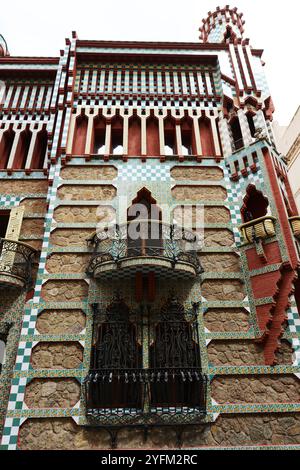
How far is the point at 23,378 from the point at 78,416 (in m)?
1.41

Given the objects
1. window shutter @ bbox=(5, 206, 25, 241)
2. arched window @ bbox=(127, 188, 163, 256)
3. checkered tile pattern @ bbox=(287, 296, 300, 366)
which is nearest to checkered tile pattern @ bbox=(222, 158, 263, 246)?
checkered tile pattern @ bbox=(287, 296, 300, 366)

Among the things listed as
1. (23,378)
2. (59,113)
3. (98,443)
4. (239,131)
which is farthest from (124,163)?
(98,443)

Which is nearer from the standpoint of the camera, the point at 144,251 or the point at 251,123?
the point at 144,251

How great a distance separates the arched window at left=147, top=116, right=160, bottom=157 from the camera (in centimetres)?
1048

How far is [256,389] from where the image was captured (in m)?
7.29

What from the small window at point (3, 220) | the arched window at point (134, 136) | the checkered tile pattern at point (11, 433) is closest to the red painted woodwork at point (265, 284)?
the arched window at point (134, 136)

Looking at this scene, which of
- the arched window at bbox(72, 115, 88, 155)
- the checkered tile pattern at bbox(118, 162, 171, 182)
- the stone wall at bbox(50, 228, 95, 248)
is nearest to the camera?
the stone wall at bbox(50, 228, 95, 248)

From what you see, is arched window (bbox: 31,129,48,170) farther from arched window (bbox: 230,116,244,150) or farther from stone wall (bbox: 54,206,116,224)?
arched window (bbox: 230,116,244,150)

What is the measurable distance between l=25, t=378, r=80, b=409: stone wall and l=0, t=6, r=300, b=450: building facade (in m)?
0.03

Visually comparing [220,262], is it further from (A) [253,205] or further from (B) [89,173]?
(B) [89,173]

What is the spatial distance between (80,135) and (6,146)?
2.56 meters

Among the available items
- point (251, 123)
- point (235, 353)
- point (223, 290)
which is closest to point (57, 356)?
point (235, 353)

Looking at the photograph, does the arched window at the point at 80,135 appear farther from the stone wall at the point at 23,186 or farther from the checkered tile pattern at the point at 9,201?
the checkered tile pattern at the point at 9,201

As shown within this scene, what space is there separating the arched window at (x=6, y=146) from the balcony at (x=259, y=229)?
7539 mm
